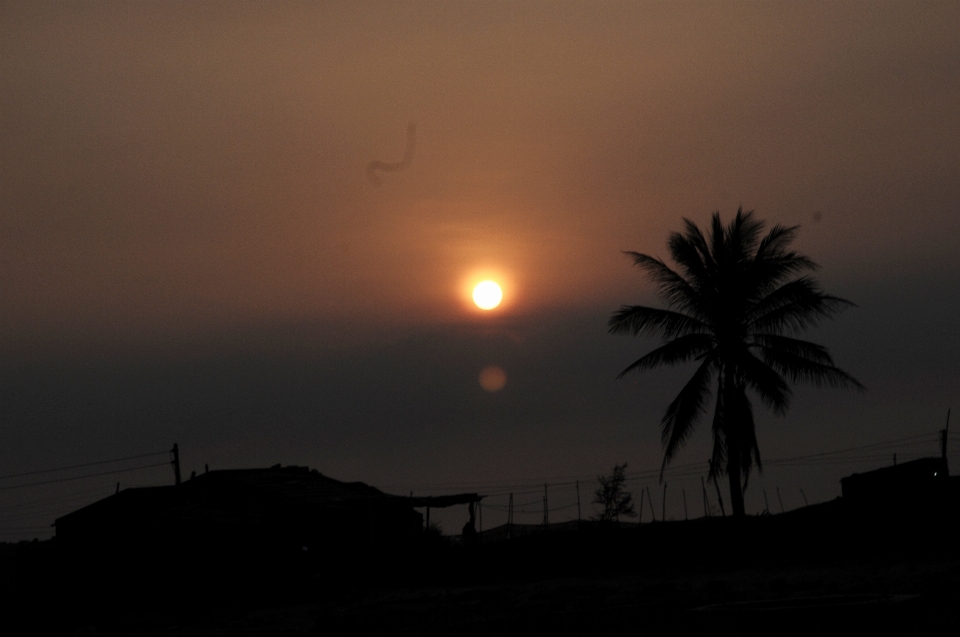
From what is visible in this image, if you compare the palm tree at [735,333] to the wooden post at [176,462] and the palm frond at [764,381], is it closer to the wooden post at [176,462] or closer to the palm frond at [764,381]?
the palm frond at [764,381]

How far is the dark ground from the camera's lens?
586 inches

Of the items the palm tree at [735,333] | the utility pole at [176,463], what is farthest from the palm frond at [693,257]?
Result: the utility pole at [176,463]

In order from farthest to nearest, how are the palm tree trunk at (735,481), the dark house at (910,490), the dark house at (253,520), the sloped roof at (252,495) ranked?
the sloped roof at (252,495) → the dark house at (253,520) → the palm tree trunk at (735,481) → the dark house at (910,490)

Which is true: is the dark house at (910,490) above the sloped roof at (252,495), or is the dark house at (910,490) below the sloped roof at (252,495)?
below

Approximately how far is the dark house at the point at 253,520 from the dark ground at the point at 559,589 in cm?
90

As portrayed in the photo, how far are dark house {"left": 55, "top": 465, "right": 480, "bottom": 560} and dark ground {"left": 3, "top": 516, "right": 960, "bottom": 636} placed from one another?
0.90m

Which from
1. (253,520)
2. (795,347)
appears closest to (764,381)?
(795,347)

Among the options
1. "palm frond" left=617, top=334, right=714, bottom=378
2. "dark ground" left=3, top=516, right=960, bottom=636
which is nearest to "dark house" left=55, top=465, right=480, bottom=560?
"dark ground" left=3, top=516, right=960, bottom=636

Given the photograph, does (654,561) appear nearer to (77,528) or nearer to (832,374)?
(832,374)

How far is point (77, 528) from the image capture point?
4297 centimetres

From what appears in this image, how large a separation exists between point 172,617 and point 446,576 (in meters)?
7.96

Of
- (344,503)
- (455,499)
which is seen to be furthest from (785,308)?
(344,503)

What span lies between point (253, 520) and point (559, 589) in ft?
44.8

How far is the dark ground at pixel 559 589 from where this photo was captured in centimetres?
1489
